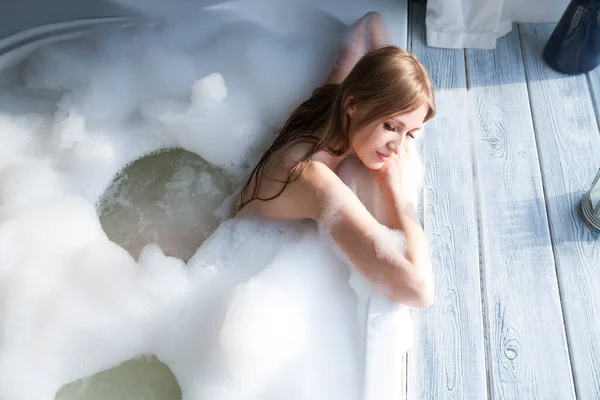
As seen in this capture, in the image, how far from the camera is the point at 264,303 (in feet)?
3.74

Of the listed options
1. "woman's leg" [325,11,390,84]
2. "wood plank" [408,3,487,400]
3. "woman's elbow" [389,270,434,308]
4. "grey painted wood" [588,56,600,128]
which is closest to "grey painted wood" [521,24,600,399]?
"grey painted wood" [588,56,600,128]

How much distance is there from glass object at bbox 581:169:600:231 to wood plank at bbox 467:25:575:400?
87 mm

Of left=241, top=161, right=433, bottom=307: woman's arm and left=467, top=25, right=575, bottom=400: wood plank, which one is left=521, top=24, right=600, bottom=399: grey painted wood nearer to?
left=467, top=25, right=575, bottom=400: wood plank

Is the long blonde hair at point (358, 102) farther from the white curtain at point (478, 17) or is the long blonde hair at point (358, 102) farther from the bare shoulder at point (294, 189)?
the white curtain at point (478, 17)

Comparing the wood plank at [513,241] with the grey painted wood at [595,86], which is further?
the grey painted wood at [595,86]

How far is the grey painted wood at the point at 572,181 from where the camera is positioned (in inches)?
47.3

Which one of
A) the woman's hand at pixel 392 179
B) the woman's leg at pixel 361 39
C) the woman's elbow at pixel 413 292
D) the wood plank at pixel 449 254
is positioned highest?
the woman's leg at pixel 361 39

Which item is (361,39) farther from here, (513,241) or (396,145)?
(513,241)

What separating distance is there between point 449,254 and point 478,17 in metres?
0.68

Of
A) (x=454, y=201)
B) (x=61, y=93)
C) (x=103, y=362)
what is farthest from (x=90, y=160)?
(x=454, y=201)

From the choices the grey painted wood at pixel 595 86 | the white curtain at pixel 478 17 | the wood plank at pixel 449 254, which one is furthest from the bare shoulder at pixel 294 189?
the grey painted wood at pixel 595 86

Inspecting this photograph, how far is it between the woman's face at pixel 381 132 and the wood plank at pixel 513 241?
0.33 meters

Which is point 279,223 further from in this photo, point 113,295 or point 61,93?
point 61,93

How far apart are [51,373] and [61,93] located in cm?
66
